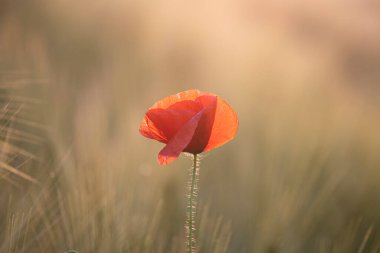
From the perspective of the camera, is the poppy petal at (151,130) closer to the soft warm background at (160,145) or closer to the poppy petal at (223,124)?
the poppy petal at (223,124)

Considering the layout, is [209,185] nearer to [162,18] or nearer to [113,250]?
[113,250]

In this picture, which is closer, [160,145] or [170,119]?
[170,119]

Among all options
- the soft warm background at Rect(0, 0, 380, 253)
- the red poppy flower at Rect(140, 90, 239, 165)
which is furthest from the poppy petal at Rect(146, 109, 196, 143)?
the soft warm background at Rect(0, 0, 380, 253)

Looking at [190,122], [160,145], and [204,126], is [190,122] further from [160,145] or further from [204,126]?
[160,145]

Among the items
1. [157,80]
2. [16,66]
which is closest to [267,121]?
[157,80]

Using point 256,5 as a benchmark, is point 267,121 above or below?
below

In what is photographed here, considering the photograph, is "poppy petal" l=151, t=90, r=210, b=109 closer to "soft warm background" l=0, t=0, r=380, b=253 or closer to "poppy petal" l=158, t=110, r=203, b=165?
"poppy petal" l=158, t=110, r=203, b=165

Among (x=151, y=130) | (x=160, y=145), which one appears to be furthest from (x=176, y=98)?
(x=160, y=145)
